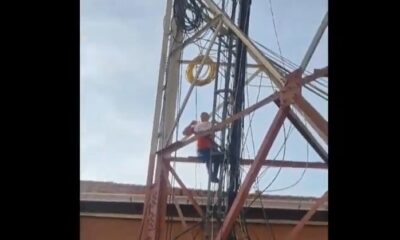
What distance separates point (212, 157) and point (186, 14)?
1.33 m

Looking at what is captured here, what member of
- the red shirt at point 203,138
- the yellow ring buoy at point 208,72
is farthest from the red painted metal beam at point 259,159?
the yellow ring buoy at point 208,72

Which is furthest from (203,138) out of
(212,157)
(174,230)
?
(174,230)

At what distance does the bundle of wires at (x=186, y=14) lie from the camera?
5.86m

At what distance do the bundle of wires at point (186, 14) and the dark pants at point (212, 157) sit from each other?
1.12 meters

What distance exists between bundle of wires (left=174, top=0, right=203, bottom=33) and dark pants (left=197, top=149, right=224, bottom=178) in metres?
1.12

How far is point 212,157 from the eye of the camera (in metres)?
5.34

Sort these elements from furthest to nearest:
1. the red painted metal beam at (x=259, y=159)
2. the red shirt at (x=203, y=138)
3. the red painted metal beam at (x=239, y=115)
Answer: the red shirt at (x=203, y=138), the red painted metal beam at (x=259, y=159), the red painted metal beam at (x=239, y=115)

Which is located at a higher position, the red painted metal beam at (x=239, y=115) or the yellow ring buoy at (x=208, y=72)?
the yellow ring buoy at (x=208, y=72)

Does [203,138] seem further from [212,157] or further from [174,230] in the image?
[174,230]

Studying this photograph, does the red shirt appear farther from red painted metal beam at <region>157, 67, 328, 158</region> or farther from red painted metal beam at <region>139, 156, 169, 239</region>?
red painted metal beam at <region>139, 156, 169, 239</region>

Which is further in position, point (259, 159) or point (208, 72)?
point (208, 72)

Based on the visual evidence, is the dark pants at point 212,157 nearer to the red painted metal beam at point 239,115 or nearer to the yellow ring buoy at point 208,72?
the red painted metal beam at point 239,115

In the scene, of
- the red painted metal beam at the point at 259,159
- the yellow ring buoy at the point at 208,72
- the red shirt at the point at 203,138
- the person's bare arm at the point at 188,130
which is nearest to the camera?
the red painted metal beam at the point at 259,159
